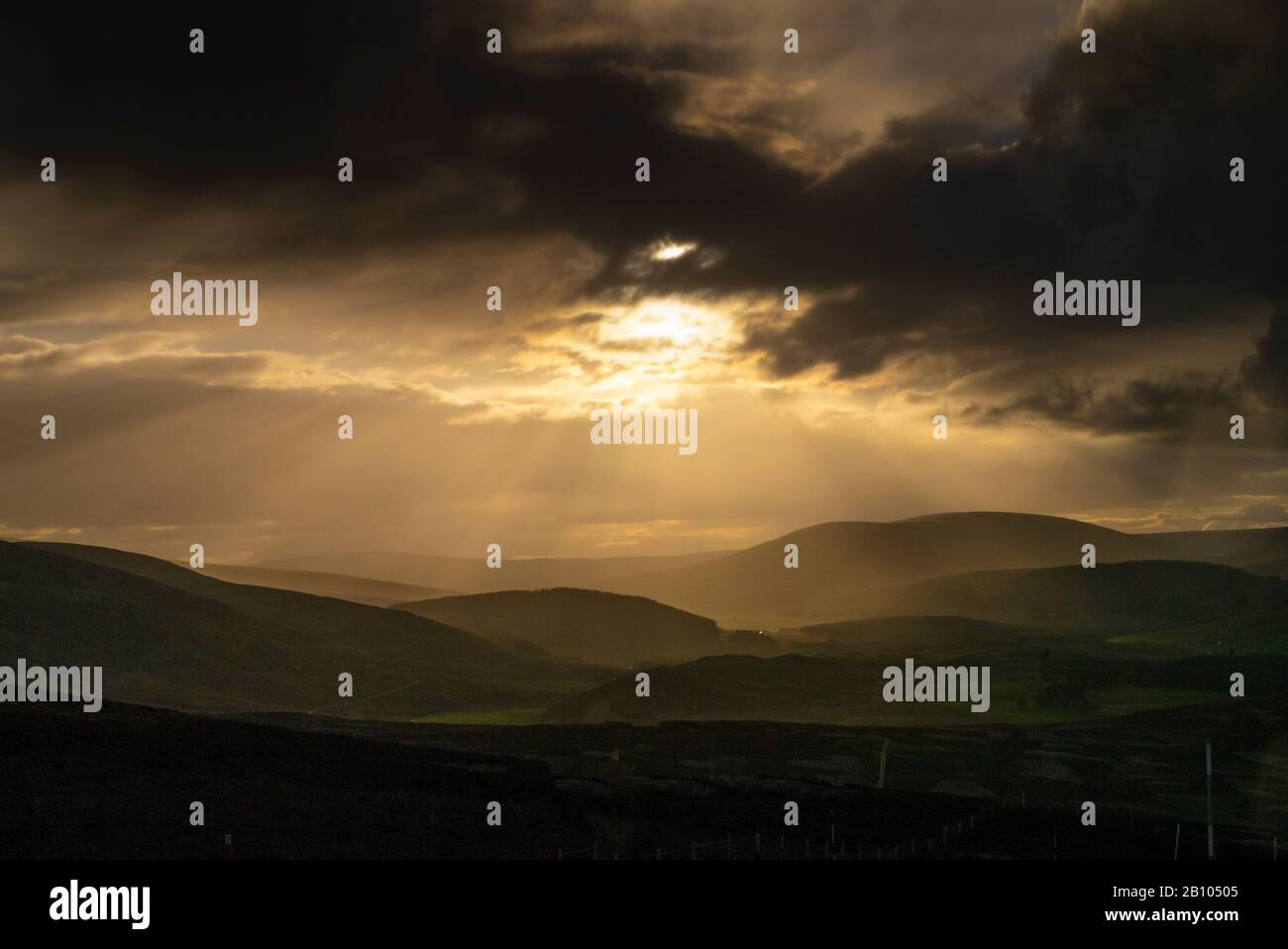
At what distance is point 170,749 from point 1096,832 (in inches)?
2938

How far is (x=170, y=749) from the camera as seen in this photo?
326 feet

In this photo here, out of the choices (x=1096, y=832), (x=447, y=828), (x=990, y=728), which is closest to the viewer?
(x=447, y=828)

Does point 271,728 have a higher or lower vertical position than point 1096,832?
higher
